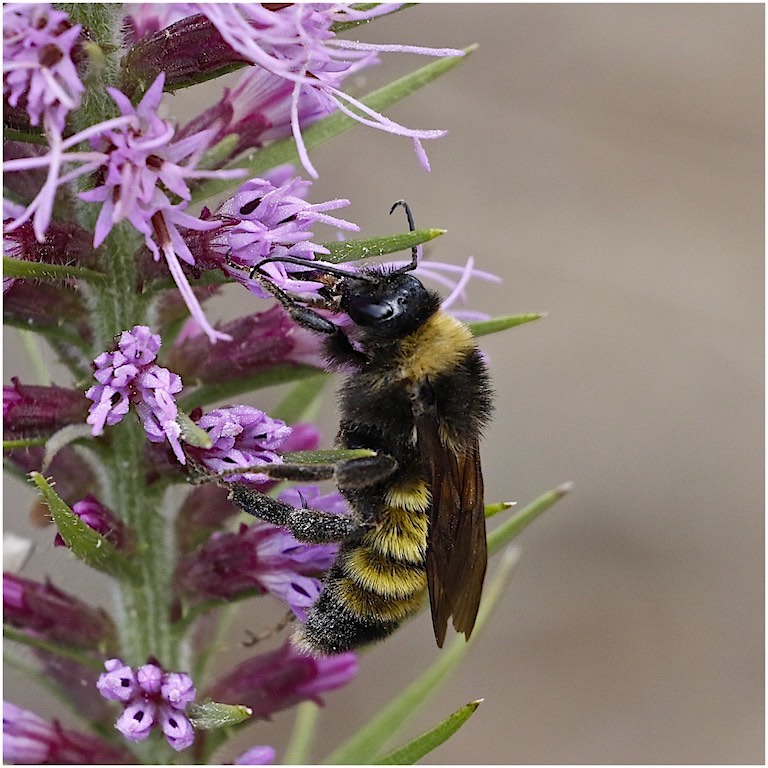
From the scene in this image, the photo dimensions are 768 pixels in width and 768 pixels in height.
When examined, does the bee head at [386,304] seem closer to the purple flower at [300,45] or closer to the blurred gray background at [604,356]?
the purple flower at [300,45]

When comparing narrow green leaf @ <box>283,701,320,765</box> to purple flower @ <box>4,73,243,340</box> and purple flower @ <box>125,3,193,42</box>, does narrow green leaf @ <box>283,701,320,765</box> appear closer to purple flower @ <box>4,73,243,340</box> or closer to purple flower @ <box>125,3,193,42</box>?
purple flower @ <box>4,73,243,340</box>

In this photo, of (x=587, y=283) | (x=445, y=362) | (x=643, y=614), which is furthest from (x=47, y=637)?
(x=587, y=283)

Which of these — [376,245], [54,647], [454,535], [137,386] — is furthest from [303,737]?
[376,245]

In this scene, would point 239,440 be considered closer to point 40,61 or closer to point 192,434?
point 192,434

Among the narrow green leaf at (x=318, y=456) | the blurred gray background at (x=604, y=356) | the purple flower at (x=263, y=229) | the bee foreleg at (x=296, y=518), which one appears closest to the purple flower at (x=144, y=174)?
the purple flower at (x=263, y=229)

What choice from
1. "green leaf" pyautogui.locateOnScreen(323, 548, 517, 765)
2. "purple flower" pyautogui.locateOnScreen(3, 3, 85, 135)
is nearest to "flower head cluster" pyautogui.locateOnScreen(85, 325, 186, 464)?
"purple flower" pyautogui.locateOnScreen(3, 3, 85, 135)

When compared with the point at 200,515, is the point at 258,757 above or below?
below
